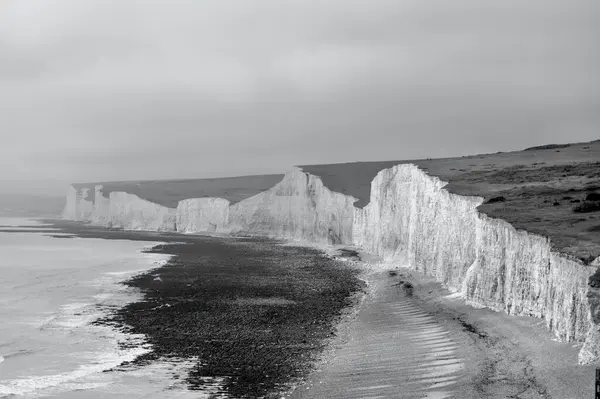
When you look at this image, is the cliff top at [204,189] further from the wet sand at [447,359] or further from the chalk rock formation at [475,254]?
the wet sand at [447,359]

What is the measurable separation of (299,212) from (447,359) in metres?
64.9

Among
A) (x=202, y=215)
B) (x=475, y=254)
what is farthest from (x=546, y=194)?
(x=202, y=215)

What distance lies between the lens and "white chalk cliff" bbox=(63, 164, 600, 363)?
16016mm

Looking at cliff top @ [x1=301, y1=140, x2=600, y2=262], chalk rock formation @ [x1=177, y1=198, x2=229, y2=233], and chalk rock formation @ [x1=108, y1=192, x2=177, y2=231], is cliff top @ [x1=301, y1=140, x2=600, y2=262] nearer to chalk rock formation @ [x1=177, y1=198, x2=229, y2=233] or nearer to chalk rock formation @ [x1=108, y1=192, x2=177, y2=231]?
chalk rock formation @ [x1=177, y1=198, x2=229, y2=233]

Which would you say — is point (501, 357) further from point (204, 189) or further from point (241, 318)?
point (204, 189)

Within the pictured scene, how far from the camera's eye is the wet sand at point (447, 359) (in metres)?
14.1

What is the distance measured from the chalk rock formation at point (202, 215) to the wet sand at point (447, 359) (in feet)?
250

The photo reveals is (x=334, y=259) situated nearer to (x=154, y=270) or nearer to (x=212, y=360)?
(x=154, y=270)

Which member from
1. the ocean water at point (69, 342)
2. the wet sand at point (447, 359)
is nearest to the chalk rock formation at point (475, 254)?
the wet sand at point (447, 359)

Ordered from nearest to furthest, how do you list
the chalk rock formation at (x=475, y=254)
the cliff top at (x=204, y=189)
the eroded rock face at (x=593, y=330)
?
the eroded rock face at (x=593, y=330) < the chalk rock formation at (x=475, y=254) < the cliff top at (x=204, y=189)

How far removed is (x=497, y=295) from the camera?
72.3 ft

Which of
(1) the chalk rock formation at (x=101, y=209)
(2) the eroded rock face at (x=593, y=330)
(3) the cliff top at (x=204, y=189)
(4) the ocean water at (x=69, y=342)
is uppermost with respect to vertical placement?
(3) the cliff top at (x=204, y=189)

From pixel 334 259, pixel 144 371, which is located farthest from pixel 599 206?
pixel 334 259

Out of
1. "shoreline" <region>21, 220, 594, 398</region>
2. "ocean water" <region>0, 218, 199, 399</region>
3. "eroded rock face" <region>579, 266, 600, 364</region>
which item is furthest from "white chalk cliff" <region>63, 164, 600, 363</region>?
"ocean water" <region>0, 218, 199, 399</region>
